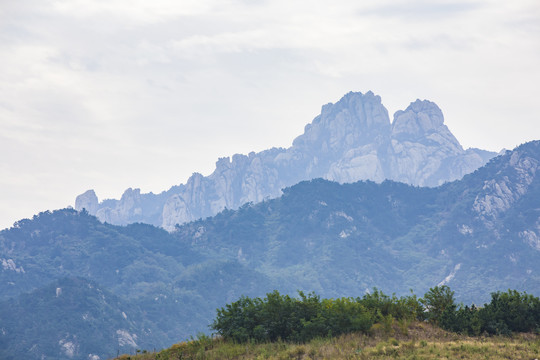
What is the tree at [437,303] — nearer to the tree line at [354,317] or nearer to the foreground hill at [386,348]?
the tree line at [354,317]

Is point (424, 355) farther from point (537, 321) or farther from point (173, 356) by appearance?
point (173, 356)

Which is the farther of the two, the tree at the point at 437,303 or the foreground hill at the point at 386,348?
the tree at the point at 437,303

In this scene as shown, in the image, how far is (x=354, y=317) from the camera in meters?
52.1

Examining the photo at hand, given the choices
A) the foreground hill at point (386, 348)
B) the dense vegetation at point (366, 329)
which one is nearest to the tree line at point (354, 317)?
the dense vegetation at point (366, 329)

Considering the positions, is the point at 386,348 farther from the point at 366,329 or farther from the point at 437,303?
the point at 437,303

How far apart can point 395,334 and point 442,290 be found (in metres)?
9.45

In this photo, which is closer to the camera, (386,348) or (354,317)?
(386,348)

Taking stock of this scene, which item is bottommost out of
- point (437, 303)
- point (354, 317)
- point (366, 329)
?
point (366, 329)

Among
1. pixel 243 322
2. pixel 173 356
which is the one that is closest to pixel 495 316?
pixel 243 322

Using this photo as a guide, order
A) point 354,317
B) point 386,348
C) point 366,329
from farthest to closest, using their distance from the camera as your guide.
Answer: point 354,317
point 366,329
point 386,348

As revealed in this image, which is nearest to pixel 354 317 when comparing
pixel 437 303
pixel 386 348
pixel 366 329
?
pixel 366 329

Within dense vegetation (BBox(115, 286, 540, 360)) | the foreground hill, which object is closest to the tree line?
dense vegetation (BBox(115, 286, 540, 360))

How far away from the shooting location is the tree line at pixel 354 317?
5181 cm

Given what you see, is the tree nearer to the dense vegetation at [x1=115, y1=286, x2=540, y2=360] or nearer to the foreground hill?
the dense vegetation at [x1=115, y1=286, x2=540, y2=360]
